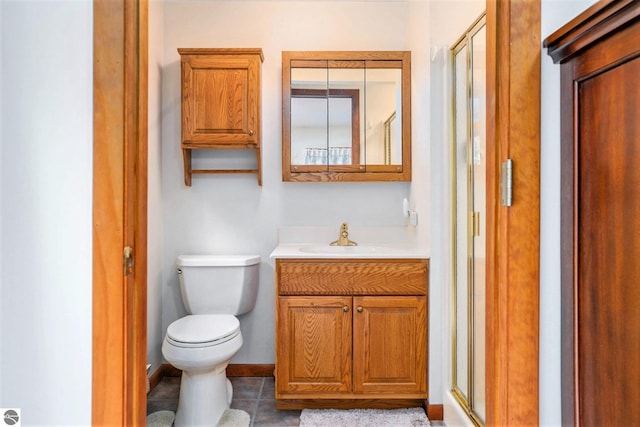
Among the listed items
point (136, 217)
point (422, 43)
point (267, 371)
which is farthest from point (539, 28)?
point (267, 371)

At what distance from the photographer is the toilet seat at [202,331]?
1782 mm

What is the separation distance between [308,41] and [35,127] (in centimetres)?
198

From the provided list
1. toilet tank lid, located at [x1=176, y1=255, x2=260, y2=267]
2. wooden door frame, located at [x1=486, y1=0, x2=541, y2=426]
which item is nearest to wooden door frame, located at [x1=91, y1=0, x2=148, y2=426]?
wooden door frame, located at [x1=486, y1=0, x2=541, y2=426]

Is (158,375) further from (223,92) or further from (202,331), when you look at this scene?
(223,92)

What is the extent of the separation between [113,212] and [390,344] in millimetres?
1576

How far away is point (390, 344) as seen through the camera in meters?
1.97

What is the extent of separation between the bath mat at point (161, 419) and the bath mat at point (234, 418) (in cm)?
26

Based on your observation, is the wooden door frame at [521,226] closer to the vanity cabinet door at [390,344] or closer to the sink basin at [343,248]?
the vanity cabinet door at [390,344]

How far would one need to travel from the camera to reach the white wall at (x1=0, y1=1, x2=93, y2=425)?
0.78m

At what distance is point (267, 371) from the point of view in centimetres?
249

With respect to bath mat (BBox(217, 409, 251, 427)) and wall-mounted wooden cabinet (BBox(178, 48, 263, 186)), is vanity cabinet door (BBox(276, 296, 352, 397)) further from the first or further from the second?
wall-mounted wooden cabinet (BBox(178, 48, 263, 186))

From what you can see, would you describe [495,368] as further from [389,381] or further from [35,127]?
[389,381]

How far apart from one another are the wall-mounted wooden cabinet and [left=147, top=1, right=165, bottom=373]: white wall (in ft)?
0.66

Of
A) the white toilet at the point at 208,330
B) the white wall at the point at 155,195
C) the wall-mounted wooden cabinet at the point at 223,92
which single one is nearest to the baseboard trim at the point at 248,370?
the white toilet at the point at 208,330
